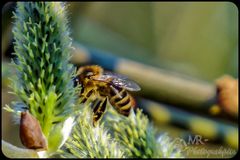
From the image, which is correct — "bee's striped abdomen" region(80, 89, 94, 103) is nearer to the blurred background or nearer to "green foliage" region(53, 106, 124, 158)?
"green foliage" region(53, 106, 124, 158)

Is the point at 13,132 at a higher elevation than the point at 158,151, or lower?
lower

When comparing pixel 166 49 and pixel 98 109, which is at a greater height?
pixel 98 109

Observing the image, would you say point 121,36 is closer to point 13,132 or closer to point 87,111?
point 13,132

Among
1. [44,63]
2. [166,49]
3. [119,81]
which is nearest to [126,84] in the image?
[119,81]

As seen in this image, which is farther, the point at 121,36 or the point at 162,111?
the point at 121,36

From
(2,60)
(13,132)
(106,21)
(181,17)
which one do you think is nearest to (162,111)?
Result: (2,60)

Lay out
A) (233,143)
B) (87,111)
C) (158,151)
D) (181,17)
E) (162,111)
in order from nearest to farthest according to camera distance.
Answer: (158,151) → (87,111) → (233,143) → (162,111) → (181,17)

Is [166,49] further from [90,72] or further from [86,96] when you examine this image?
[86,96]

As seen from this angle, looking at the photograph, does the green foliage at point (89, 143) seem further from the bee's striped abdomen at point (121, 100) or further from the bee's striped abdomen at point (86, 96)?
the bee's striped abdomen at point (121, 100)
